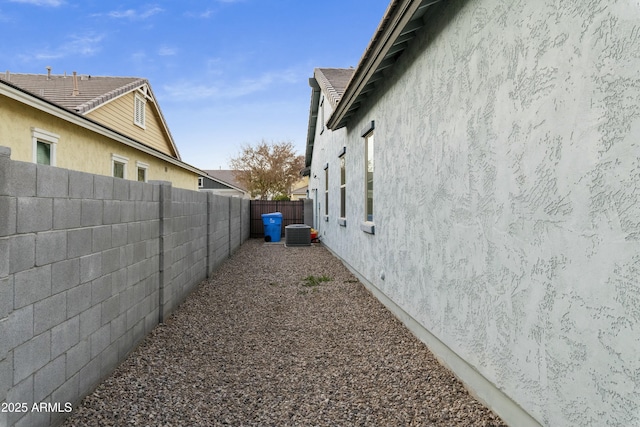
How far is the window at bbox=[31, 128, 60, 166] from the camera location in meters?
8.11

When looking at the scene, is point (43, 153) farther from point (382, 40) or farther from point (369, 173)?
point (382, 40)

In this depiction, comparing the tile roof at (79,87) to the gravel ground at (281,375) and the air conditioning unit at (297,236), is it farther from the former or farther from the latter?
the gravel ground at (281,375)

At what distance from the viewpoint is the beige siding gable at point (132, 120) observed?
527 inches

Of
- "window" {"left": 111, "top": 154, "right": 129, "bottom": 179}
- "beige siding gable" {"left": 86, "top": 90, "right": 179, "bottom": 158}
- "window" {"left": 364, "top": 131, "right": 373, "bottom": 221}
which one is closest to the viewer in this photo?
"window" {"left": 364, "top": 131, "right": 373, "bottom": 221}

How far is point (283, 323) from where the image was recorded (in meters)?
5.34

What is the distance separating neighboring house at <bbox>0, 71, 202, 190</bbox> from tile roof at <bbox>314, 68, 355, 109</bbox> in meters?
6.11

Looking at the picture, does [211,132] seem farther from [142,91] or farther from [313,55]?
[142,91]

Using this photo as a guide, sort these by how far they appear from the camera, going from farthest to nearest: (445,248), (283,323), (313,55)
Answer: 1. (313,55)
2. (283,323)
3. (445,248)

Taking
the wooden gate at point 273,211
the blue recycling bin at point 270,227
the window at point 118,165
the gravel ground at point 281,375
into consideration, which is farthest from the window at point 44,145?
the wooden gate at point 273,211

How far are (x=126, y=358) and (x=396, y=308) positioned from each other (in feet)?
11.0

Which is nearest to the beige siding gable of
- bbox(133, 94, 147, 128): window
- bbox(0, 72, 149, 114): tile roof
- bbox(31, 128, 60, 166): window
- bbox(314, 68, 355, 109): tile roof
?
bbox(133, 94, 147, 128): window

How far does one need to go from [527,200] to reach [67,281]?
317 centimetres

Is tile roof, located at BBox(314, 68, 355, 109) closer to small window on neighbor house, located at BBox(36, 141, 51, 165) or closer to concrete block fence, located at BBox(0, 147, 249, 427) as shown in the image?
small window on neighbor house, located at BBox(36, 141, 51, 165)

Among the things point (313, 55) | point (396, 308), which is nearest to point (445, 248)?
point (396, 308)
